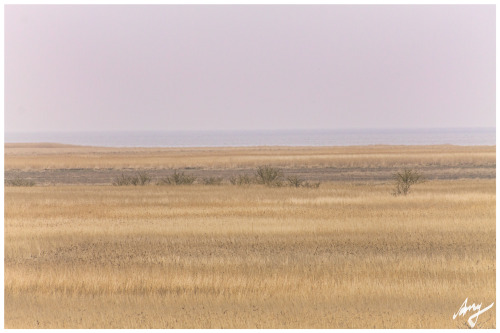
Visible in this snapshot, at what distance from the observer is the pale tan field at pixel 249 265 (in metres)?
10.7

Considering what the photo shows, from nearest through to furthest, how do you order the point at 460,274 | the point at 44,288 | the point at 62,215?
the point at 44,288 < the point at 460,274 < the point at 62,215

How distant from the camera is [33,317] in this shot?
35.1 ft

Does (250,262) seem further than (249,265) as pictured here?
Yes

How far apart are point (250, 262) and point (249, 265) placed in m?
0.31

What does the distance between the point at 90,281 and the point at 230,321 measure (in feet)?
9.97

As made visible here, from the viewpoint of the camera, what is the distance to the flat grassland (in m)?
10.8

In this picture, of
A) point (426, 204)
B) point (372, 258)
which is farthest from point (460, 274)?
point (426, 204)

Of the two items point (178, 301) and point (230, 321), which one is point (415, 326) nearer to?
point (230, 321)

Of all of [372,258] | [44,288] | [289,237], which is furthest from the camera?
[289,237]

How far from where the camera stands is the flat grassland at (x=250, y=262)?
35.3 feet

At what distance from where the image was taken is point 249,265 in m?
14.0

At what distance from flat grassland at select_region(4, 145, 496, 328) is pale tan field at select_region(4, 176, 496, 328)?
0.03m

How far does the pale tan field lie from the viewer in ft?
35.2

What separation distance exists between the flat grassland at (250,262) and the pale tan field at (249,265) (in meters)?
0.03
